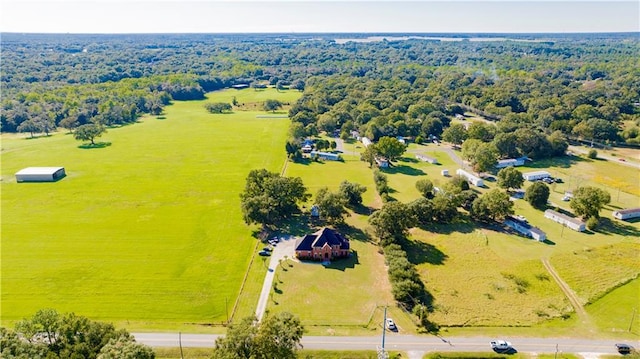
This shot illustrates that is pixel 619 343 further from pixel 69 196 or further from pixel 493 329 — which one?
pixel 69 196

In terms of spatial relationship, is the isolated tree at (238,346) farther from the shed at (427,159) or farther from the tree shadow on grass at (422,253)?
the shed at (427,159)

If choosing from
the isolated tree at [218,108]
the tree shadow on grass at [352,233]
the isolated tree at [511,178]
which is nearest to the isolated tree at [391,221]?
the tree shadow on grass at [352,233]

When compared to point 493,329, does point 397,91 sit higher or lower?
higher

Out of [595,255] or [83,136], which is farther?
[83,136]

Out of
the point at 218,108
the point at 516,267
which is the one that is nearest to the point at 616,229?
the point at 516,267

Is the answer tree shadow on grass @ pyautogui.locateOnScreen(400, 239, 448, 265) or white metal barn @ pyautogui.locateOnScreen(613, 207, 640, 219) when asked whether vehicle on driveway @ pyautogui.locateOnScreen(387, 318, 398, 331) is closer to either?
tree shadow on grass @ pyautogui.locateOnScreen(400, 239, 448, 265)

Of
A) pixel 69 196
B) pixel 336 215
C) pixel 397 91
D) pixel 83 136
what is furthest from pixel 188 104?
pixel 336 215

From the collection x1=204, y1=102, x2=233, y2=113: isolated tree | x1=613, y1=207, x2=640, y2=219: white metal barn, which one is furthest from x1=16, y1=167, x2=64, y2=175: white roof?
x1=613, y1=207, x2=640, y2=219: white metal barn
